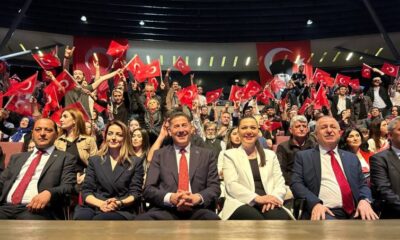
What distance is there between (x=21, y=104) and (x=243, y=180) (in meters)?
4.72

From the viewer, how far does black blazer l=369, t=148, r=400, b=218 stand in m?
3.16

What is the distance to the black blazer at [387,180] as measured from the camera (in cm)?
316

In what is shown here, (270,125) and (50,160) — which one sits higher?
(270,125)

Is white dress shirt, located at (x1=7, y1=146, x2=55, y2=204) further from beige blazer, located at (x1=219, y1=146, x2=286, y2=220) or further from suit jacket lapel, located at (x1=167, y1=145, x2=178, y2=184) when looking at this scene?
beige blazer, located at (x1=219, y1=146, x2=286, y2=220)

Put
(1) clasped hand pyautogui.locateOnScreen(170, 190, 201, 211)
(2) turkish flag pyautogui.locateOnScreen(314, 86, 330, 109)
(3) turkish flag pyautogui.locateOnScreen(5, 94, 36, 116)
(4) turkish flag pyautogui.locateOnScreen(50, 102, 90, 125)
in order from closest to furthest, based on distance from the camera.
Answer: (1) clasped hand pyautogui.locateOnScreen(170, 190, 201, 211)
(4) turkish flag pyautogui.locateOnScreen(50, 102, 90, 125)
(3) turkish flag pyautogui.locateOnScreen(5, 94, 36, 116)
(2) turkish flag pyautogui.locateOnScreen(314, 86, 330, 109)

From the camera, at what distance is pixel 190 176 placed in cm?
332

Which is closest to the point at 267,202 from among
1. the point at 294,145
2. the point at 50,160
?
the point at 294,145

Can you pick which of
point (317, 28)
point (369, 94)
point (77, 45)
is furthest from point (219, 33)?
point (369, 94)

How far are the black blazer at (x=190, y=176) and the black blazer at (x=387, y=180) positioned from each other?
1.26 meters

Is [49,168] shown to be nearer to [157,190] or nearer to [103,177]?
[103,177]

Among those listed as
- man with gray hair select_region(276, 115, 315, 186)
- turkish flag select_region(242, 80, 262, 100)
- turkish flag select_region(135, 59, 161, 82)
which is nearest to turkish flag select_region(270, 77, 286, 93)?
turkish flag select_region(242, 80, 262, 100)

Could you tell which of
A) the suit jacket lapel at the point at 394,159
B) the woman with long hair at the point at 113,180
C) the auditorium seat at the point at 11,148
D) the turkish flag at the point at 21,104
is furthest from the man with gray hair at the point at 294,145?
the turkish flag at the point at 21,104

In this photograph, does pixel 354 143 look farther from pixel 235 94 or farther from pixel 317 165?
pixel 235 94

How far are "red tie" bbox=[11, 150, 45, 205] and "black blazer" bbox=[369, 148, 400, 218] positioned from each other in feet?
8.93
